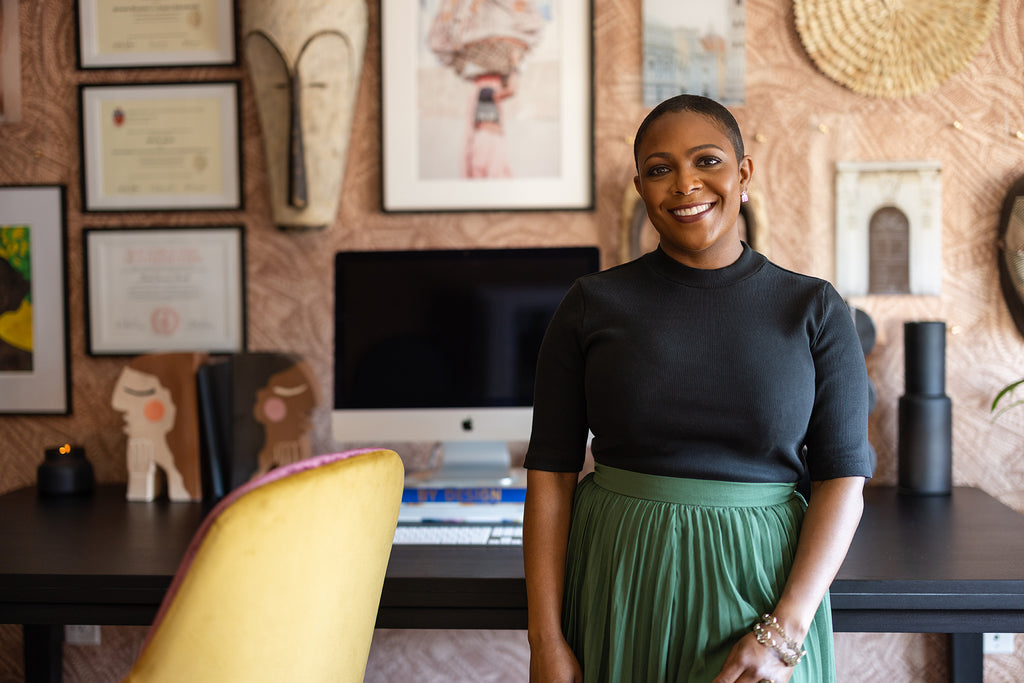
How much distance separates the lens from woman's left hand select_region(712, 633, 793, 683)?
3.01ft

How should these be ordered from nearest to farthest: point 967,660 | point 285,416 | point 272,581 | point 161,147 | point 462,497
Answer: point 272,581
point 462,497
point 967,660
point 285,416
point 161,147

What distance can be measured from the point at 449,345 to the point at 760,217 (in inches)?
31.0

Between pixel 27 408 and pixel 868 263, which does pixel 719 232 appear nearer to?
pixel 868 263

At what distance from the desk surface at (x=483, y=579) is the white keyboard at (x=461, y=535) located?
0.8 inches

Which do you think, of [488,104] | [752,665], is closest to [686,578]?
[752,665]

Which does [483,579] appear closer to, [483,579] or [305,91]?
[483,579]

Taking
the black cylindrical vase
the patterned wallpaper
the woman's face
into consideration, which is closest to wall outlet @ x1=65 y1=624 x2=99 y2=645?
the patterned wallpaper

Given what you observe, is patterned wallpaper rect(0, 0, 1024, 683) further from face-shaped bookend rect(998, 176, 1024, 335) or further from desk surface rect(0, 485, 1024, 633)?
desk surface rect(0, 485, 1024, 633)

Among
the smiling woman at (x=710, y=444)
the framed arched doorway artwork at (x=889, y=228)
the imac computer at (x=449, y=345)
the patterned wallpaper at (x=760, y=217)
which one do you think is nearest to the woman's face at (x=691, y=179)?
the smiling woman at (x=710, y=444)

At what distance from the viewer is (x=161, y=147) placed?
2027 mm

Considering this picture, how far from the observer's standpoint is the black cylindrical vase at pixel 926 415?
1.76 metres

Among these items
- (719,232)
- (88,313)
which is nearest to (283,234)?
(88,313)

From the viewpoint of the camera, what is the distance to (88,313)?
6.74ft

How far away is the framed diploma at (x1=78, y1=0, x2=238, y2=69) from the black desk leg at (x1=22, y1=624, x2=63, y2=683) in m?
1.38
